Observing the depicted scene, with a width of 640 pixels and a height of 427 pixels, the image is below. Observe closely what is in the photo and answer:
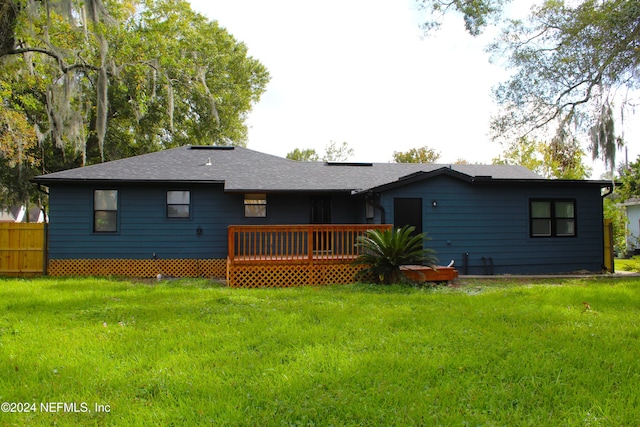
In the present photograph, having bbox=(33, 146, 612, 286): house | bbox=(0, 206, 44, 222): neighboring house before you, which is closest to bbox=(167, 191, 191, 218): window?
bbox=(33, 146, 612, 286): house

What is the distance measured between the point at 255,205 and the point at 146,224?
10.4ft

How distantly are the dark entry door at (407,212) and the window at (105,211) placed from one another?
26.3 feet

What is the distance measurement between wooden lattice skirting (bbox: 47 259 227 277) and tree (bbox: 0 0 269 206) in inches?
151

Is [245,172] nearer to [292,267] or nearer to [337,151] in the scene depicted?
[292,267]

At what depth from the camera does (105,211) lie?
1170cm

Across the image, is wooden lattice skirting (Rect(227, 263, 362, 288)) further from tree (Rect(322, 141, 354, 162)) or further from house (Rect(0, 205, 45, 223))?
tree (Rect(322, 141, 354, 162))

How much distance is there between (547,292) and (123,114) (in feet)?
64.2

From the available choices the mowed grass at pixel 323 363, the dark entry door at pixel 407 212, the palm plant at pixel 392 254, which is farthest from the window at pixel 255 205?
the mowed grass at pixel 323 363

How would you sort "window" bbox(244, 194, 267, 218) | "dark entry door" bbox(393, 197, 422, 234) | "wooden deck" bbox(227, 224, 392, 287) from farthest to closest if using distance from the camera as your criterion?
"window" bbox(244, 194, 267, 218), "dark entry door" bbox(393, 197, 422, 234), "wooden deck" bbox(227, 224, 392, 287)

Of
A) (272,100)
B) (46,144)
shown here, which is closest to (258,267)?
(46,144)

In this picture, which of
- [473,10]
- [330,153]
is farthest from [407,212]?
[330,153]

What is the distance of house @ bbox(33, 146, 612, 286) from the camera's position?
11.2 meters

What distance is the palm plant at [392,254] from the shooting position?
8.80 metres

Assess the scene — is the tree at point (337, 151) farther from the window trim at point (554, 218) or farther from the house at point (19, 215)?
the window trim at point (554, 218)
